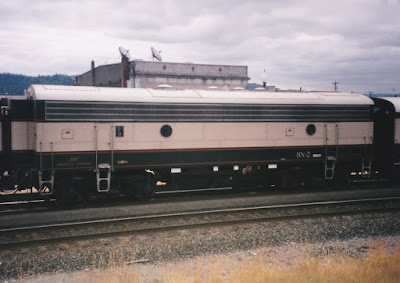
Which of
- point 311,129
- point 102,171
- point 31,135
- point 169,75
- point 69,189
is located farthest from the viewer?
point 169,75

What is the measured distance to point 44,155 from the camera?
41.9ft

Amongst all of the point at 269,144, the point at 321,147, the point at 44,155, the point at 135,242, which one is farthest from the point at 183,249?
the point at 321,147

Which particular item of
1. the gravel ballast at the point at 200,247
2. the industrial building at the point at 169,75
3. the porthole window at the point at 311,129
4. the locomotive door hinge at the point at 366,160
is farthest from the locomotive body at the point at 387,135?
the industrial building at the point at 169,75

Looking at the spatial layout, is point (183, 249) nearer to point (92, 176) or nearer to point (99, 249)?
point (99, 249)

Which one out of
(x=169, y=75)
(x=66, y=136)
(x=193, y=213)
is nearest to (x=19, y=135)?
(x=66, y=136)

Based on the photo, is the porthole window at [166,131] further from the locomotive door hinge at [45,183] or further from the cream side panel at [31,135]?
the cream side panel at [31,135]

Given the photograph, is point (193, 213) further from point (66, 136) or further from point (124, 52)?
point (124, 52)

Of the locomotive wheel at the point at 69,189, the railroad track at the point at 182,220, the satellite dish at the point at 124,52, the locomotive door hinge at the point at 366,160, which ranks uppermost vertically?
the satellite dish at the point at 124,52

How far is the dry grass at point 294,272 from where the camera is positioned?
7.70 meters

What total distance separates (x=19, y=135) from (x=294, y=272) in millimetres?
10429

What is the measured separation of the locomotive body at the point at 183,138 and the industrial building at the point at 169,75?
97.3 ft

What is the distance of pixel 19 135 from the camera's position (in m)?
13.3

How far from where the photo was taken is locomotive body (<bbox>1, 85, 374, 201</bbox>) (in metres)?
13.1

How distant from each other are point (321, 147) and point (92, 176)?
9.93 meters
